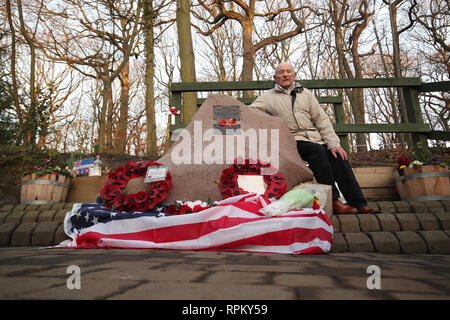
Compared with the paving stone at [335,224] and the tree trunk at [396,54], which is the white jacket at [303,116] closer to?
the paving stone at [335,224]

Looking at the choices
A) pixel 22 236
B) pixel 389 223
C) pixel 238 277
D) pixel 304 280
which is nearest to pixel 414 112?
pixel 389 223

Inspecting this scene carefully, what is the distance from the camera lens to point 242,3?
11617mm

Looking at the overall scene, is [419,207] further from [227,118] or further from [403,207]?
[227,118]

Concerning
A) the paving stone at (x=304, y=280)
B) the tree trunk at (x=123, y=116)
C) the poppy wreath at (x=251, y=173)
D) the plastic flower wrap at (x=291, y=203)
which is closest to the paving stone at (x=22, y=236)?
the poppy wreath at (x=251, y=173)

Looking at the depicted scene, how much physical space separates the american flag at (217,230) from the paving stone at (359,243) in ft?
0.73

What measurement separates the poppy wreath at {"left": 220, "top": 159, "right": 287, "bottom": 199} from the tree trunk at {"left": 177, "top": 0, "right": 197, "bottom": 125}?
Answer: 318 centimetres

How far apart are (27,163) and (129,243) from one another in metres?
3.81

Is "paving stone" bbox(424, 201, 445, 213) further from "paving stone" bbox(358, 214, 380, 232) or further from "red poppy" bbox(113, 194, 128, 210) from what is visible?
"red poppy" bbox(113, 194, 128, 210)

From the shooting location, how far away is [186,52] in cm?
686

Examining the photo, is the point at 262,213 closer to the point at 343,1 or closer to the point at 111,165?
the point at 111,165

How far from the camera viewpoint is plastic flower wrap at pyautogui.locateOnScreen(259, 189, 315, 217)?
249 centimetres

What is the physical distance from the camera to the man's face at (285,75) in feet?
12.7

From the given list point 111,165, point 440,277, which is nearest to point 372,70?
point 111,165

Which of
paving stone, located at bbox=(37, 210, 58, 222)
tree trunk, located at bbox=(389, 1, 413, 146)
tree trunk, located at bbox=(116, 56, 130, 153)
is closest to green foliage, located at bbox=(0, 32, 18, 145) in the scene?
tree trunk, located at bbox=(116, 56, 130, 153)
